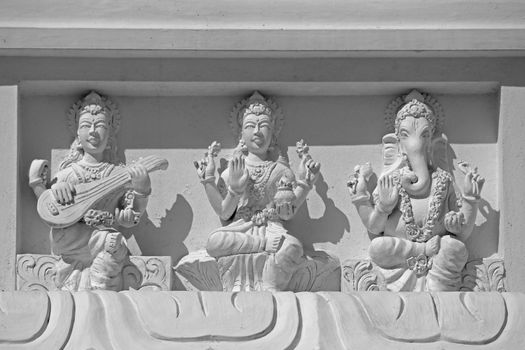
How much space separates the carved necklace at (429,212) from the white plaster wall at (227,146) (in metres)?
0.32

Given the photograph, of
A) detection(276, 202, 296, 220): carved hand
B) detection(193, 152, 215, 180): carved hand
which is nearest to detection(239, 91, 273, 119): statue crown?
detection(193, 152, 215, 180): carved hand

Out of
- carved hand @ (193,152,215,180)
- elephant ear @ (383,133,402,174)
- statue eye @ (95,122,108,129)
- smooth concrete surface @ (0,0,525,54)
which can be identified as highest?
smooth concrete surface @ (0,0,525,54)

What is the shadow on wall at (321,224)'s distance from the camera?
60.3 ft

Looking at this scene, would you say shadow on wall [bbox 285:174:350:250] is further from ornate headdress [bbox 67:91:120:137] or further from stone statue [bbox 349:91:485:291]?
ornate headdress [bbox 67:91:120:137]

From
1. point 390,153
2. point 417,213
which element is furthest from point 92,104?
point 417,213

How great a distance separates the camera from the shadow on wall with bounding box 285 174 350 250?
18375 mm

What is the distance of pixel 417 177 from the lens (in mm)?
18281

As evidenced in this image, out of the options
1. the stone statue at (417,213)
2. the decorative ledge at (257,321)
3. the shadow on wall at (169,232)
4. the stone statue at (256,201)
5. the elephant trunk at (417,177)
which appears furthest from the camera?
the shadow on wall at (169,232)

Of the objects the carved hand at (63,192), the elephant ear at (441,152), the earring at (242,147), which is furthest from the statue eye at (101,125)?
the elephant ear at (441,152)

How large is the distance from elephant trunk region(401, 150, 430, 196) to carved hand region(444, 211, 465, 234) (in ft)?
0.73

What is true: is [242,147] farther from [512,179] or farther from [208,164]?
[512,179]

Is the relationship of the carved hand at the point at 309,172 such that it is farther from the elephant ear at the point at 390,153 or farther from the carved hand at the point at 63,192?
the carved hand at the point at 63,192

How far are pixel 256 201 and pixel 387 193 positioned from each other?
0.78m

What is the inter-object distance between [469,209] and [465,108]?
776 mm
